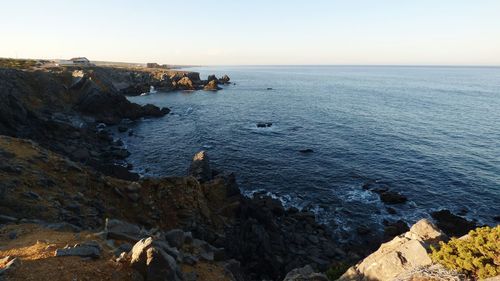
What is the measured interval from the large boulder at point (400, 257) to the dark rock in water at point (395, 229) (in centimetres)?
1973

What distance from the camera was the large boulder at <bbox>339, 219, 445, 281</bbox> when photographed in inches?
653

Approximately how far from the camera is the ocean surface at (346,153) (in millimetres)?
44375

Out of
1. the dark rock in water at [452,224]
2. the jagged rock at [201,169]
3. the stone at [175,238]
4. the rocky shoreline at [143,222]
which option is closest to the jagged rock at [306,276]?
the rocky shoreline at [143,222]

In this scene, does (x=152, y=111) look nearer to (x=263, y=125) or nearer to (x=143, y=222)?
(x=263, y=125)

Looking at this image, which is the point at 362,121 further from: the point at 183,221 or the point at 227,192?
the point at 183,221

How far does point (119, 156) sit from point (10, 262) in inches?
1759

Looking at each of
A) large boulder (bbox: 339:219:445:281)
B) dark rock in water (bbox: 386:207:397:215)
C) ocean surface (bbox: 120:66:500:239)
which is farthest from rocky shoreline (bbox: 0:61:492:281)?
ocean surface (bbox: 120:66:500:239)

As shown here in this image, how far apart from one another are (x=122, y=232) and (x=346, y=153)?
4859cm

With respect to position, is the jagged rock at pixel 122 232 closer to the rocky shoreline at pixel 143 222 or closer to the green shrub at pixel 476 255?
the rocky shoreline at pixel 143 222

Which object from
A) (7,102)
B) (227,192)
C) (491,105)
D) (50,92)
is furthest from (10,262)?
(491,105)

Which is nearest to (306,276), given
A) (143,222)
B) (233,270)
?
(233,270)

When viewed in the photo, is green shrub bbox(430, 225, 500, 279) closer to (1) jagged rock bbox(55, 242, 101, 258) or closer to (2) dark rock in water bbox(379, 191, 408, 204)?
(1) jagged rock bbox(55, 242, 101, 258)

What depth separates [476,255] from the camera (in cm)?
1402

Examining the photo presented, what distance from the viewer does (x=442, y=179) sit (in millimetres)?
50031
